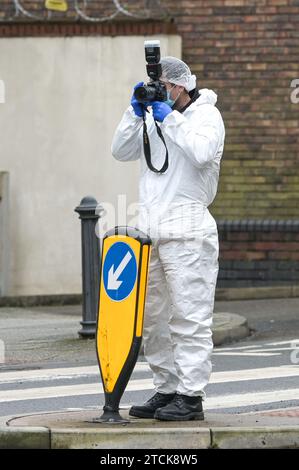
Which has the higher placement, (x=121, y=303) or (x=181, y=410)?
(x=121, y=303)

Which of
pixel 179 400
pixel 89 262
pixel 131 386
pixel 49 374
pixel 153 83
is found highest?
pixel 153 83

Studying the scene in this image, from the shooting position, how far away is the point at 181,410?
7250mm

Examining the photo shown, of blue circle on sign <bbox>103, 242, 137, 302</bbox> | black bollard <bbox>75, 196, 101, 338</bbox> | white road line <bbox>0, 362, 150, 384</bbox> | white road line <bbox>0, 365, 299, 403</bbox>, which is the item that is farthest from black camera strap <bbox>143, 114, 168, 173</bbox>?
black bollard <bbox>75, 196, 101, 338</bbox>

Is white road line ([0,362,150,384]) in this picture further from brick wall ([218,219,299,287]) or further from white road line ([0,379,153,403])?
brick wall ([218,219,299,287])

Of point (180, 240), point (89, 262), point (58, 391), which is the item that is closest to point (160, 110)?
point (180, 240)

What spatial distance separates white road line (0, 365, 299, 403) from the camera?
30.4 ft

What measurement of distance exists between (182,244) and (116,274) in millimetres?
368

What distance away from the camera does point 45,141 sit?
1675 cm

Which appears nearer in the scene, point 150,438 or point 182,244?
point 150,438

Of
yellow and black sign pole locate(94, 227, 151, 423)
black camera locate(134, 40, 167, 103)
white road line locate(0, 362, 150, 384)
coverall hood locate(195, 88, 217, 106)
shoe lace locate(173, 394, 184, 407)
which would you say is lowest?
white road line locate(0, 362, 150, 384)

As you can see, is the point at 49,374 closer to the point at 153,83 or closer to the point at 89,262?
the point at 89,262

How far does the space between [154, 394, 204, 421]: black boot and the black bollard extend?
5.14 metres

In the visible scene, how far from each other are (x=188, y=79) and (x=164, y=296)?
45.2 inches

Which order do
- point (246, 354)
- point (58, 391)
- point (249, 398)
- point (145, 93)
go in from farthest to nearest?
point (246, 354), point (58, 391), point (249, 398), point (145, 93)
